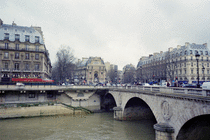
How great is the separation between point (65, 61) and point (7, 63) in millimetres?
17633

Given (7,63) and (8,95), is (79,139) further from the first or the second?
(7,63)

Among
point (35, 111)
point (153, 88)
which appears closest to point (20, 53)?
point (35, 111)

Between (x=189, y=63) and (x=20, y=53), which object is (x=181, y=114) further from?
(x=189, y=63)

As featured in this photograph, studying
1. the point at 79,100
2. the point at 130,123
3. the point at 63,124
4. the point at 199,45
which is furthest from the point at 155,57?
the point at 63,124

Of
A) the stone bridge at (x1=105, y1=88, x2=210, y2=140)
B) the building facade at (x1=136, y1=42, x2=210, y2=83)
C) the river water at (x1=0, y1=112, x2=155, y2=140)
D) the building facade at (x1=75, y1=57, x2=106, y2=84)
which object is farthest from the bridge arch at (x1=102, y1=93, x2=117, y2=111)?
the building facade at (x1=75, y1=57, x2=106, y2=84)

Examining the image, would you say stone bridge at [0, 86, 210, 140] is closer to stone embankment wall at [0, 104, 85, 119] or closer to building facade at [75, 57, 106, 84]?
stone embankment wall at [0, 104, 85, 119]

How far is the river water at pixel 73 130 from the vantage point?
23609 mm

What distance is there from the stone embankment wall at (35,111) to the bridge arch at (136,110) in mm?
11872

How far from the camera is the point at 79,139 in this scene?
23.0 m

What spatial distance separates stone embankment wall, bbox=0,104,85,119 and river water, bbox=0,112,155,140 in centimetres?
230

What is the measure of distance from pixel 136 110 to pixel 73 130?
13.3 metres

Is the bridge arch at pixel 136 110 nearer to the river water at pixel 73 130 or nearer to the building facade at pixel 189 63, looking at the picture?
the river water at pixel 73 130

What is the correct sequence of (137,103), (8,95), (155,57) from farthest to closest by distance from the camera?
(155,57), (8,95), (137,103)

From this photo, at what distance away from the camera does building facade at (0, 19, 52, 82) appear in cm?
4638
